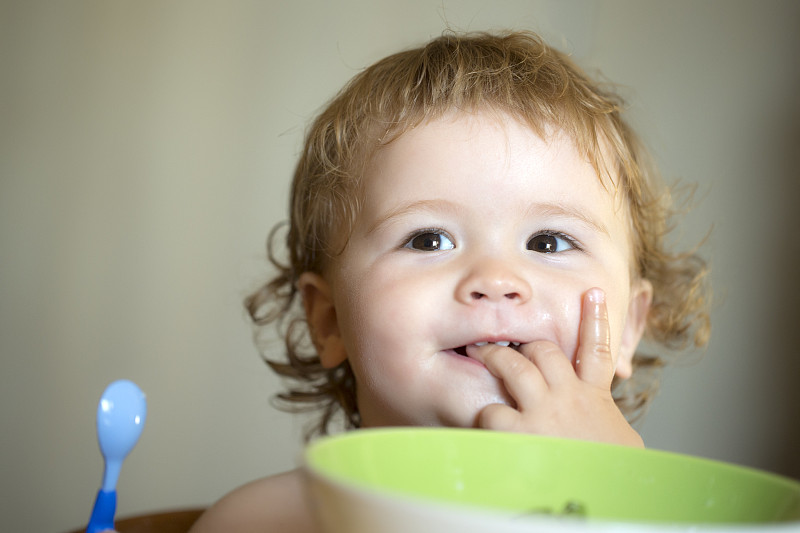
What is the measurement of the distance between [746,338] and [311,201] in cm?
130

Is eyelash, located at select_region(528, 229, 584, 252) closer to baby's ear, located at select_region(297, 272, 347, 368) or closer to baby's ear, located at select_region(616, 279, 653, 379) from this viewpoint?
baby's ear, located at select_region(616, 279, 653, 379)

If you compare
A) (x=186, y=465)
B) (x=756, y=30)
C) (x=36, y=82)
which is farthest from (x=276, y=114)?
(x=756, y=30)

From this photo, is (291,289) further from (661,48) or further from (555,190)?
(661,48)

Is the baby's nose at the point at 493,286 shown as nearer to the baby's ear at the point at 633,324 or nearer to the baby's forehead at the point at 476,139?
the baby's forehead at the point at 476,139

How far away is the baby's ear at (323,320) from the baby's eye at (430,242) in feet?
0.75

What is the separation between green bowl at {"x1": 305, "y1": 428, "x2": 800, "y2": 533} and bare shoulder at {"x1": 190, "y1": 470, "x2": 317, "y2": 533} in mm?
504

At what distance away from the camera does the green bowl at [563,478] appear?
419 millimetres

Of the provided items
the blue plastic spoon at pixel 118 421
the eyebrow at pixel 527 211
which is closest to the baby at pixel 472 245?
the eyebrow at pixel 527 211

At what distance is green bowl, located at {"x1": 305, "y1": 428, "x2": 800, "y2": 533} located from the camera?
419 mm

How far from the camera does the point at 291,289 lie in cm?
149

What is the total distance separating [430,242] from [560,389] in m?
0.24

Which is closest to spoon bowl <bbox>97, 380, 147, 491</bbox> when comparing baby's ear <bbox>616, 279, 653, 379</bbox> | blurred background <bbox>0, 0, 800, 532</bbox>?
baby's ear <bbox>616, 279, 653, 379</bbox>

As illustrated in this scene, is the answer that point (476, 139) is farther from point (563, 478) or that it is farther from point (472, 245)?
point (563, 478)

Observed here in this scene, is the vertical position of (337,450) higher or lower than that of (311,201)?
lower
